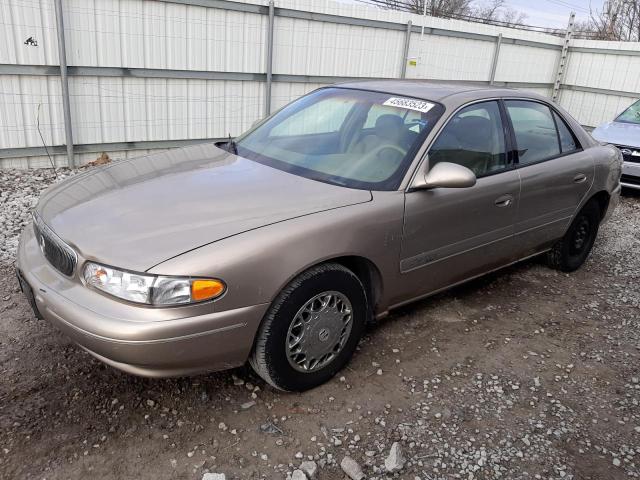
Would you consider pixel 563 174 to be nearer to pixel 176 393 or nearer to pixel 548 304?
pixel 548 304

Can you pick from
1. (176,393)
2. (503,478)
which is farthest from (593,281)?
(176,393)

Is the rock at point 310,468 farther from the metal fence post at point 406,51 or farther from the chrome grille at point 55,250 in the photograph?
the metal fence post at point 406,51

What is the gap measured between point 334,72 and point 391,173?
698cm

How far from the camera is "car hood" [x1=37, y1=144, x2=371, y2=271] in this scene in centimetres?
246

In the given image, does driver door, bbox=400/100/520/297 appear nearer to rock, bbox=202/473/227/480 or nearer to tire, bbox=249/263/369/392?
tire, bbox=249/263/369/392

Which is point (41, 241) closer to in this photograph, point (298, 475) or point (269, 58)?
point (298, 475)

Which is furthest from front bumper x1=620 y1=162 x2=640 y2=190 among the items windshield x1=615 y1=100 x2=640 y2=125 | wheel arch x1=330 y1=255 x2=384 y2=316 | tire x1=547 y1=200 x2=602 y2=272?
wheel arch x1=330 y1=255 x2=384 y2=316

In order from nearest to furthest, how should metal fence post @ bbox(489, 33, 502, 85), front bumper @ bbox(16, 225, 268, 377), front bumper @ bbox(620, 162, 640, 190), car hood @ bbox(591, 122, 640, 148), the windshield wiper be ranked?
1. front bumper @ bbox(16, 225, 268, 377)
2. the windshield wiper
3. front bumper @ bbox(620, 162, 640, 190)
4. car hood @ bbox(591, 122, 640, 148)
5. metal fence post @ bbox(489, 33, 502, 85)

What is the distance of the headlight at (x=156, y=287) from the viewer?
231cm

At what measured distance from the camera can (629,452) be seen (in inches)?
106

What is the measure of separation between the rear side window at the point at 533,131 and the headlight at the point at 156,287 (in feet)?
8.43

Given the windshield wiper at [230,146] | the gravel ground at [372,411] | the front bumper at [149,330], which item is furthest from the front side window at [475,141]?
the front bumper at [149,330]

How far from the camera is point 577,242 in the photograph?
4.86 metres

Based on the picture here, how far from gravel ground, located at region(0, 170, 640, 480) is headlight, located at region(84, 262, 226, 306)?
2.38ft
